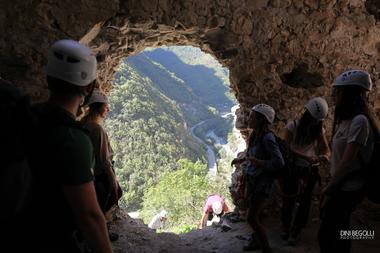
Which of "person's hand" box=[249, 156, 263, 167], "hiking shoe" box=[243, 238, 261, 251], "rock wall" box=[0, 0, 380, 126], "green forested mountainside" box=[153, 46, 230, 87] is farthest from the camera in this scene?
"green forested mountainside" box=[153, 46, 230, 87]

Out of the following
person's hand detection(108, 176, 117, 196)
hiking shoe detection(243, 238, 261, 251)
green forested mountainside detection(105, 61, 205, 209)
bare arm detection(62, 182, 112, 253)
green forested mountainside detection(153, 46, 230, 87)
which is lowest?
green forested mountainside detection(105, 61, 205, 209)

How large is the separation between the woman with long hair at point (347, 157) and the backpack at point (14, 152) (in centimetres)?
172

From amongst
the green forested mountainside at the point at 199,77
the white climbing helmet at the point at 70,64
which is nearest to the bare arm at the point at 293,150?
the white climbing helmet at the point at 70,64

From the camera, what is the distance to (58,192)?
122cm

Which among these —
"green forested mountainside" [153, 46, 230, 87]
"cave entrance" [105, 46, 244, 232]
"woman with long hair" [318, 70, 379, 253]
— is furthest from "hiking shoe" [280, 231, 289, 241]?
"green forested mountainside" [153, 46, 230, 87]

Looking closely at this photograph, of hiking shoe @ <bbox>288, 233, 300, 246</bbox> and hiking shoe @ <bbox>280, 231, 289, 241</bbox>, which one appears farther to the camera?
hiking shoe @ <bbox>280, 231, 289, 241</bbox>

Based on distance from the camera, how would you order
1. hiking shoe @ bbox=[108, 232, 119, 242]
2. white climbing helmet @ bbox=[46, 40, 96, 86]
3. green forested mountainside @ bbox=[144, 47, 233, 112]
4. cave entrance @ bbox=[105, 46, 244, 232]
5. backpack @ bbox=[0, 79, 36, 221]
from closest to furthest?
backpack @ bbox=[0, 79, 36, 221], white climbing helmet @ bbox=[46, 40, 96, 86], hiking shoe @ bbox=[108, 232, 119, 242], cave entrance @ bbox=[105, 46, 244, 232], green forested mountainside @ bbox=[144, 47, 233, 112]

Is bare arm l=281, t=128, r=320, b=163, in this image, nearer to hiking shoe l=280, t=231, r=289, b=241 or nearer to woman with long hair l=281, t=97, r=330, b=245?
woman with long hair l=281, t=97, r=330, b=245

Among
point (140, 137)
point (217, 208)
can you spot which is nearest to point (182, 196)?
point (140, 137)

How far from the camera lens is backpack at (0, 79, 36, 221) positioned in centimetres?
111

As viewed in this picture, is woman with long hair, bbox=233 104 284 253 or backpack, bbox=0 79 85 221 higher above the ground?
backpack, bbox=0 79 85 221

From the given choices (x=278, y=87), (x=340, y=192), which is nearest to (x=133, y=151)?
(x=278, y=87)

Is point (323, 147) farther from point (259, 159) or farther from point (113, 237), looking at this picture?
point (113, 237)

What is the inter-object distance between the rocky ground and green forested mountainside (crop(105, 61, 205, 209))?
2472 centimetres
